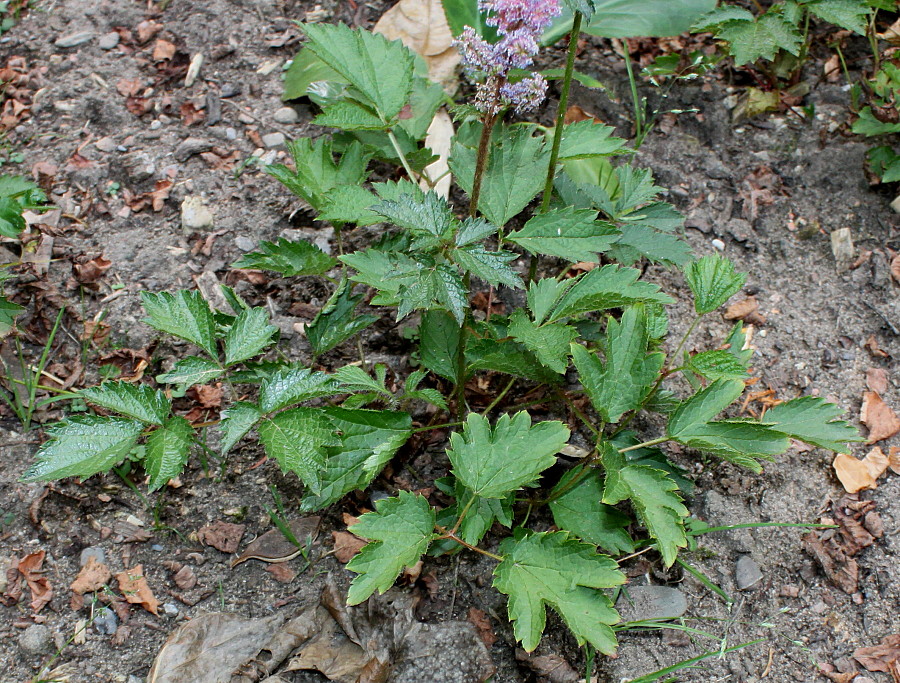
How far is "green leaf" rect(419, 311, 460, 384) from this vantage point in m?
2.05

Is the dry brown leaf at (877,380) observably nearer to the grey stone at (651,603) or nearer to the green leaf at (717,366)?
the green leaf at (717,366)

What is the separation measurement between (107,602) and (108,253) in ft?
3.97

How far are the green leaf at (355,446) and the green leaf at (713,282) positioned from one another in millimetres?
853

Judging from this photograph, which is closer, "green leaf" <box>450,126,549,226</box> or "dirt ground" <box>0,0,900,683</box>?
"dirt ground" <box>0,0,900,683</box>

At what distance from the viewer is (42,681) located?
173cm

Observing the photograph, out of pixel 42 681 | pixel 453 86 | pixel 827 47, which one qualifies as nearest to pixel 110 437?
pixel 42 681

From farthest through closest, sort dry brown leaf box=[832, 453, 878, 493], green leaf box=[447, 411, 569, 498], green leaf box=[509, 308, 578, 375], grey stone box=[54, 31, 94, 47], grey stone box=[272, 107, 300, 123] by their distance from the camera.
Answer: grey stone box=[54, 31, 94, 47]
grey stone box=[272, 107, 300, 123]
dry brown leaf box=[832, 453, 878, 493]
green leaf box=[509, 308, 578, 375]
green leaf box=[447, 411, 569, 498]

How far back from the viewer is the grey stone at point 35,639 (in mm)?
1802

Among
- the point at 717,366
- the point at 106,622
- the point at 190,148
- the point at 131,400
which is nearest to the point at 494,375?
the point at 717,366

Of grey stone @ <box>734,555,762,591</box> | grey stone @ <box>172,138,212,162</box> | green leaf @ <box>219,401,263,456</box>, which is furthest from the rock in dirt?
grey stone @ <box>734,555,762,591</box>

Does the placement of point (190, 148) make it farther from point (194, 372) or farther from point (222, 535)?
point (222, 535)

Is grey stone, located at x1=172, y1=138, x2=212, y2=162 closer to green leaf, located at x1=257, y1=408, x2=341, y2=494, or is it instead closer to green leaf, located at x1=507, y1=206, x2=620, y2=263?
green leaf, located at x1=257, y1=408, x2=341, y2=494

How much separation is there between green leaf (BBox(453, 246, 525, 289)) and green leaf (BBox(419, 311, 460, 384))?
0.46 metres

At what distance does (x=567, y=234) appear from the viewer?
1.88m
